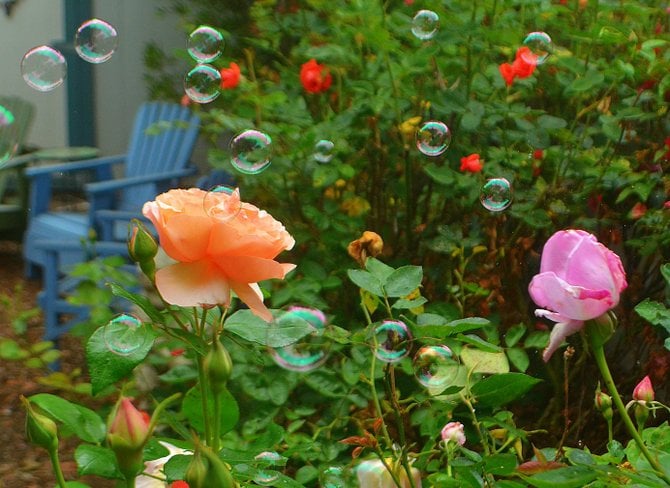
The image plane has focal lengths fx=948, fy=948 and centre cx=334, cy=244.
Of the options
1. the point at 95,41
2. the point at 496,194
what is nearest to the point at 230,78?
the point at 95,41

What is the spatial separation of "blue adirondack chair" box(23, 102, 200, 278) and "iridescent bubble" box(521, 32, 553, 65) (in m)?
1.60

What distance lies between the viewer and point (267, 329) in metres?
0.63

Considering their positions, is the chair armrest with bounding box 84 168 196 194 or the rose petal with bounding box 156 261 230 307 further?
the chair armrest with bounding box 84 168 196 194

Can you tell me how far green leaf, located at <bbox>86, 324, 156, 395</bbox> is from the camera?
55cm

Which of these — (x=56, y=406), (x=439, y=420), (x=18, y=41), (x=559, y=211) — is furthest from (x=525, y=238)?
(x=18, y=41)

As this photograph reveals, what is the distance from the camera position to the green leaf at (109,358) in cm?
55

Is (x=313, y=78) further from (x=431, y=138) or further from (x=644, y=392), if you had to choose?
(x=644, y=392)

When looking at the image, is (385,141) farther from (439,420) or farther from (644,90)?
(439,420)

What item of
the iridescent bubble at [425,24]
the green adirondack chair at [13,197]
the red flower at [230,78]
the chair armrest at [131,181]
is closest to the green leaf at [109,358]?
the iridescent bubble at [425,24]

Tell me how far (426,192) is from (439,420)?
3.66ft

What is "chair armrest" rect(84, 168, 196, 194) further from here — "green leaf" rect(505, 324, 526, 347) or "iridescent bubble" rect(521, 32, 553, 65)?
"green leaf" rect(505, 324, 526, 347)

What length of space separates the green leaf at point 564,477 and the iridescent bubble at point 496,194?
0.89 metres

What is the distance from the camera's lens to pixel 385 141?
1925mm

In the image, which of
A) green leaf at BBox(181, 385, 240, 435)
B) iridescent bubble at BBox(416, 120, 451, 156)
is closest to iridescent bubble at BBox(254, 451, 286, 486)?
green leaf at BBox(181, 385, 240, 435)
